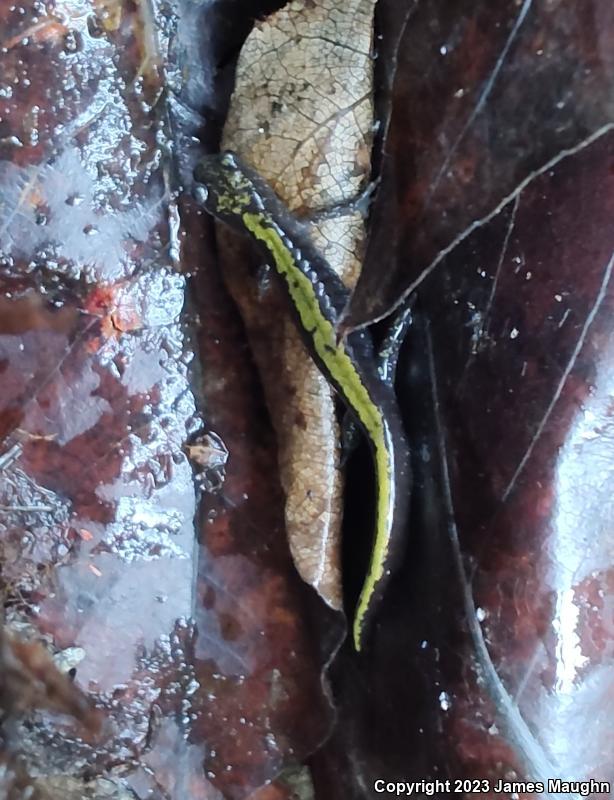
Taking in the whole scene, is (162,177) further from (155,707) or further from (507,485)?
(155,707)

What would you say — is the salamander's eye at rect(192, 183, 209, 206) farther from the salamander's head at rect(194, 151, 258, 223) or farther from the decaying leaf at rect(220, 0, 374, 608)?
the decaying leaf at rect(220, 0, 374, 608)

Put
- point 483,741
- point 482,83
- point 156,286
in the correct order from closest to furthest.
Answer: point 482,83, point 483,741, point 156,286

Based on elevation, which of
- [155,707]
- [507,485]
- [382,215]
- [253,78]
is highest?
Result: [253,78]

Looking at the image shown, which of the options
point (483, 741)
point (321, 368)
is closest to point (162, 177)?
point (321, 368)

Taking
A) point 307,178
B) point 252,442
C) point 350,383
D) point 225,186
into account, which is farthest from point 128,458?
point 307,178

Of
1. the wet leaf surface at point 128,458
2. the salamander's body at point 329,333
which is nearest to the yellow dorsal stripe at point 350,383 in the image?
the salamander's body at point 329,333

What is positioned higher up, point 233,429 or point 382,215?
point 382,215

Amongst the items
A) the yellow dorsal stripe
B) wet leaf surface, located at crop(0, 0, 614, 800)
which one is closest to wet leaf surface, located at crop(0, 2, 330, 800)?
wet leaf surface, located at crop(0, 0, 614, 800)
